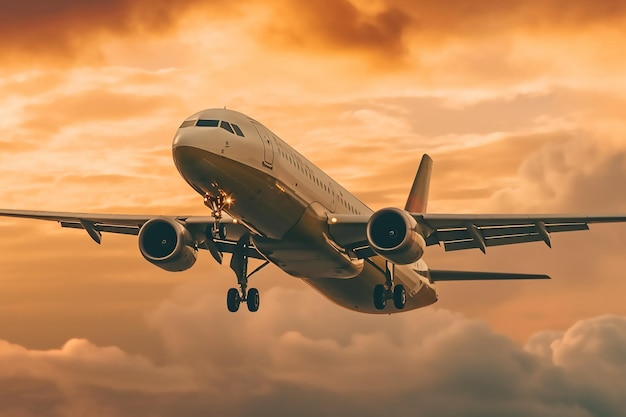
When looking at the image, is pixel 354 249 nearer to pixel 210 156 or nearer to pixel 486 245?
pixel 486 245

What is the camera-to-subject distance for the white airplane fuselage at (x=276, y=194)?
125 feet

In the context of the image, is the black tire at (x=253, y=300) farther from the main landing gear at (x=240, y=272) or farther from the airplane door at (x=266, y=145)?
the airplane door at (x=266, y=145)

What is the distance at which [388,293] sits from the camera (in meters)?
48.1

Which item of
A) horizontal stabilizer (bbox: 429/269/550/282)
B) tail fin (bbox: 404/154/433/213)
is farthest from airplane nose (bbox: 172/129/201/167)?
tail fin (bbox: 404/154/433/213)

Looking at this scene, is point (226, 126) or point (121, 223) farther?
point (121, 223)

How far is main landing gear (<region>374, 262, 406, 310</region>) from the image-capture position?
48.0 m

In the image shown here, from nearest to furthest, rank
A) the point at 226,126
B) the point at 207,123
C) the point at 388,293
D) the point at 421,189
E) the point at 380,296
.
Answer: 1. the point at 207,123
2. the point at 226,126
3. the point at 388,293
4. the point at 380,296
5. the point at 421,189

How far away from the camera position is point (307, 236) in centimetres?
4216

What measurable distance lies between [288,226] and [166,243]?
6064 millimetres

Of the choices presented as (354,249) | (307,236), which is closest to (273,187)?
(307,236)

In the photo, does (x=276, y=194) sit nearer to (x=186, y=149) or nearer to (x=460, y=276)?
(x=186, y=149)

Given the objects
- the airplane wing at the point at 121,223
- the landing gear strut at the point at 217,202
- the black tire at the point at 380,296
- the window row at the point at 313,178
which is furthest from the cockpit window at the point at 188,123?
the black tire at the point at 380,296

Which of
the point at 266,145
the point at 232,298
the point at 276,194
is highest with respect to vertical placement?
the point at 266,145

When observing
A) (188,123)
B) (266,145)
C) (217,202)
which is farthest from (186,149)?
(266,145)
